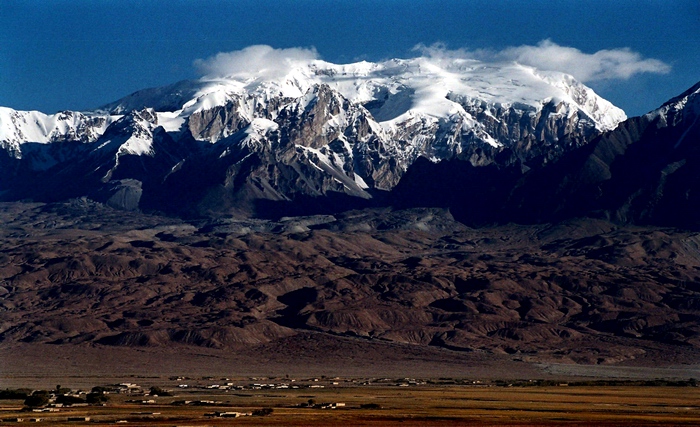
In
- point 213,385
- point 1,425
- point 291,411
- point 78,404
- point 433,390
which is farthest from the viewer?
point 213,385

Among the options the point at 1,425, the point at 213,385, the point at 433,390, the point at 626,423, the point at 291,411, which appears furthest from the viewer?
the point at 213,385

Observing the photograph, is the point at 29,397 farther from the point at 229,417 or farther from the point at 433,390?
the point at 433,390

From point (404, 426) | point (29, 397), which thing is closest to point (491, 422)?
point (404, 426)

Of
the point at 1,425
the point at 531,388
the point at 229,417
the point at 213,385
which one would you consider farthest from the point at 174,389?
the point at 1,425

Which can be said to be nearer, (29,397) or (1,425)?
(1,425)

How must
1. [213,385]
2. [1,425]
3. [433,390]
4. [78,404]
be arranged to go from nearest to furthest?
[1,425] < [78,404] < [433,390] < [213,385]

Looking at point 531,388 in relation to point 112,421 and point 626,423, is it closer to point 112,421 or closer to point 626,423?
point 626,423

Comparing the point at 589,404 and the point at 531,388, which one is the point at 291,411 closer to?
the point at 589,404

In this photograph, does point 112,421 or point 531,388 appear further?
point 531,388

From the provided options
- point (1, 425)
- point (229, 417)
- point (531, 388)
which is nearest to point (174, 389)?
point (531, 388)
